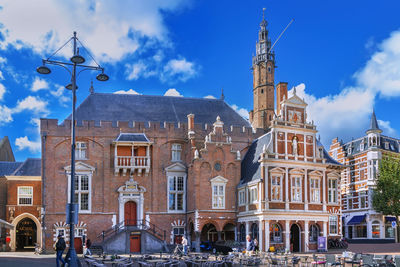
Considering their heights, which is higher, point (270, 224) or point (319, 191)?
point (319, 191)

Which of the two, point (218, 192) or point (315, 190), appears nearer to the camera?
point (315, 190)

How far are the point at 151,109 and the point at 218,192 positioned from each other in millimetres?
11315

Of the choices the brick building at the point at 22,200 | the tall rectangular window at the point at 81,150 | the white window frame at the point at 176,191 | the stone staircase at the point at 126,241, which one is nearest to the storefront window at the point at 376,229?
the white window frame at the point at 176,191

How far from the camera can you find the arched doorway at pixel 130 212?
1692 inches

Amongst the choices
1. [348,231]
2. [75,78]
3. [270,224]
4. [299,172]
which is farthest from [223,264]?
[348,231]

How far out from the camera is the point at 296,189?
4056 cm

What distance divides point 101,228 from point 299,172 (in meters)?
18.1

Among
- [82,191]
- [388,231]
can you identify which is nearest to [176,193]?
[82,191]

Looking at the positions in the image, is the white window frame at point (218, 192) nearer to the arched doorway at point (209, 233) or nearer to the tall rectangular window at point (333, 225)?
the arched doorway at point (209, 233)

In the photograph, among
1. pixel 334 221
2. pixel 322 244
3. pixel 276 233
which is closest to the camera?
pixel 322 244

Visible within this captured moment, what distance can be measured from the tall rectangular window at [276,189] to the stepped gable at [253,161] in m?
1.31

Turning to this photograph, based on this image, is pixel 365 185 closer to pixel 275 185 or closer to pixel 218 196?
pixel 275 185

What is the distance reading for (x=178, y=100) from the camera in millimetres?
49281

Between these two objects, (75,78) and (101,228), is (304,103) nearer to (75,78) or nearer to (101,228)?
(101,228)
